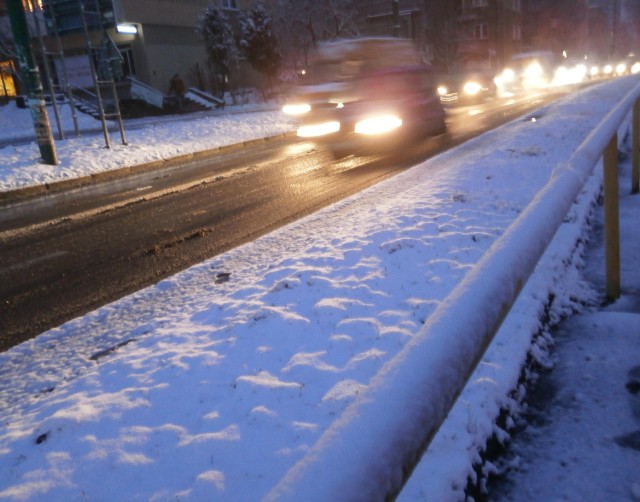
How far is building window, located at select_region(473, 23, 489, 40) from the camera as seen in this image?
5781 centimetres

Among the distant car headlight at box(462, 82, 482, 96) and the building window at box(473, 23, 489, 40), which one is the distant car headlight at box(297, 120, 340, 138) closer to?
the distant car headlight at box(462, 82, 482, 96)

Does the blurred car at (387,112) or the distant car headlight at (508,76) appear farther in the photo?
the distant car headlight at (508,76)

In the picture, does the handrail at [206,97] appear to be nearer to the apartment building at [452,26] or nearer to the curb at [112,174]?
the apartment building at [452,26]

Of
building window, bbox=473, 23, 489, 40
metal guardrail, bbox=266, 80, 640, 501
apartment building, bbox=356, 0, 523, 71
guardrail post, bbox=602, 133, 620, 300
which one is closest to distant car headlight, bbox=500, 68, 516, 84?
apartment building, bbox=356, 0, 523, 71

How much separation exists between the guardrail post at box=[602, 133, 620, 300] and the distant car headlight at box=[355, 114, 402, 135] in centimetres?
856

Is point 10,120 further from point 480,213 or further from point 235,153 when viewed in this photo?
point 480,213

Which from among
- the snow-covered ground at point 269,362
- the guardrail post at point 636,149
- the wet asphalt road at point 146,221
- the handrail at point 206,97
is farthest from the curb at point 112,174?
the handrail at point 206,97

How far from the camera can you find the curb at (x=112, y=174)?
1125 cm

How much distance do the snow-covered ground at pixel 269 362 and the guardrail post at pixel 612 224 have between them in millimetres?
241

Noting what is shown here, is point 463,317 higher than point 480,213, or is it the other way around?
point 463,317

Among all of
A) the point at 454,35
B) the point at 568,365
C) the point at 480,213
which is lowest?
the point at 568,365

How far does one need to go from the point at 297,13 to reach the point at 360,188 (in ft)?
136

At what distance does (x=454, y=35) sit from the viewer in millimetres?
44000

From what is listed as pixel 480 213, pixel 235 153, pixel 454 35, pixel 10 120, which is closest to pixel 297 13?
pixel 454 35
